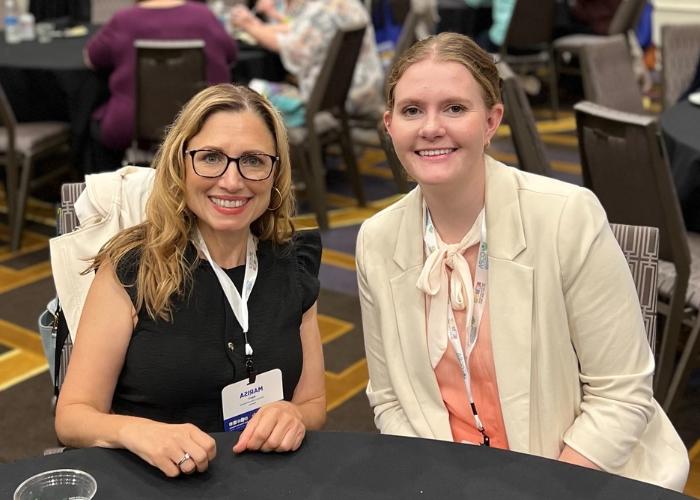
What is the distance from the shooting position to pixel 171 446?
1.28 m

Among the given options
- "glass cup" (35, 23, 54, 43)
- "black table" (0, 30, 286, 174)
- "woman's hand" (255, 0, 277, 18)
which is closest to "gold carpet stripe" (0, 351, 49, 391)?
"black table" (0, 30, 286, 174)

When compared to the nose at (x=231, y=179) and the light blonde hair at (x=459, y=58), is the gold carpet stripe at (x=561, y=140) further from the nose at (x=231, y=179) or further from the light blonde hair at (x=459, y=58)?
the nose at (x=231, y=179)

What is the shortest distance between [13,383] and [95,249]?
1692 mm

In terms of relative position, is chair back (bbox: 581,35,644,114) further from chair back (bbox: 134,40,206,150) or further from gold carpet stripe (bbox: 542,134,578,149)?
gold carpet stripe (bbox: 542,134,578,149)

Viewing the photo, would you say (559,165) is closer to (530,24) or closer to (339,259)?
(530,24)

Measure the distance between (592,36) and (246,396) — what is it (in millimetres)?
6517

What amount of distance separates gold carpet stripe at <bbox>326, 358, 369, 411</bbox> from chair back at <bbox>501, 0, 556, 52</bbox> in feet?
13.8

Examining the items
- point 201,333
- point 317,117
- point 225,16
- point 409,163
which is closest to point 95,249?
point 201,333

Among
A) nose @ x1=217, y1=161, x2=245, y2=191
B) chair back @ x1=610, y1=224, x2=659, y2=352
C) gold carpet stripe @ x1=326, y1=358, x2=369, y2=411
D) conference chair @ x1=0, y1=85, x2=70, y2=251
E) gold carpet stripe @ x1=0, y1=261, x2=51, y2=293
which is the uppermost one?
nose @ x1=217, y1=161, x2=245, y2=191

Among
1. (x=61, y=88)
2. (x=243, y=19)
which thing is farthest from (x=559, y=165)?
(x=61, y=88)

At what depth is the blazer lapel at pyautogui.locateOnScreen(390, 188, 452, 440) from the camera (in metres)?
1.63

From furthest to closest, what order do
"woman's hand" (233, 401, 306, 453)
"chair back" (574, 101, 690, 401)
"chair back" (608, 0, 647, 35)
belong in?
1. "chair back" (608, 0, 647, 35)
2. "chair back" (574, 101, 690, 401)
3. "woman's hand" (233, 401, 306, 453)

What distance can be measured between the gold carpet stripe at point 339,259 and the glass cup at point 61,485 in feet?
10.2

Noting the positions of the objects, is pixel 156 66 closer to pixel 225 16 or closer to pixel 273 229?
pixel 225 16
